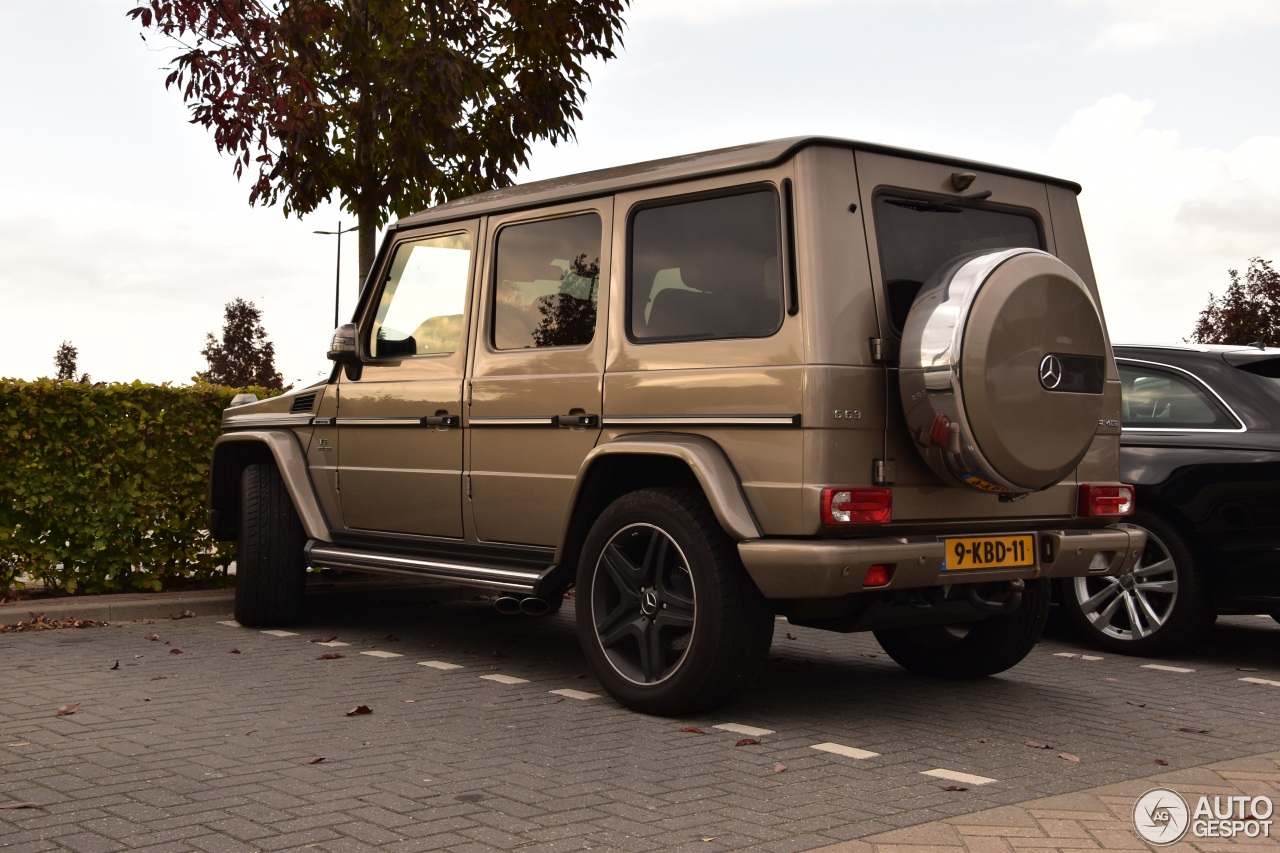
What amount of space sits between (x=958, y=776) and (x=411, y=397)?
3.66 meters

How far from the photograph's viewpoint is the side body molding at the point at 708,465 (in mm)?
5391

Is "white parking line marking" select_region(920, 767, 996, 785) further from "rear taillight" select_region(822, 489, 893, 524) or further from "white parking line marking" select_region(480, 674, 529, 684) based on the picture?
"white parking line marking" select_region(480, 674, 529, 684)

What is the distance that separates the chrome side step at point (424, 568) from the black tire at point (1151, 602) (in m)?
3.25

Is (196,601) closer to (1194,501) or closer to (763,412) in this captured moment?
(763,412)

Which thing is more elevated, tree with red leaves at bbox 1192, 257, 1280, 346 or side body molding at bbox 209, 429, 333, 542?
tree with red leaves at bbox 1192, 257, 1280, 346

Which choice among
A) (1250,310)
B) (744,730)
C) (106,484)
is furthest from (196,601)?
(1250,310)

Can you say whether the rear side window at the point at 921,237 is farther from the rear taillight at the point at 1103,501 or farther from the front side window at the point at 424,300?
the front side window at the point at 424,300

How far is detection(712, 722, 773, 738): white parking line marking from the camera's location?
5496 millimetres

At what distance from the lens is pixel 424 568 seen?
23.1 feet

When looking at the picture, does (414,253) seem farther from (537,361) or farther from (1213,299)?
(1213,299)

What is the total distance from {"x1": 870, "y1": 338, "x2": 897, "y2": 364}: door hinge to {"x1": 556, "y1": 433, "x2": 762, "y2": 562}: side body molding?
729 millimetres

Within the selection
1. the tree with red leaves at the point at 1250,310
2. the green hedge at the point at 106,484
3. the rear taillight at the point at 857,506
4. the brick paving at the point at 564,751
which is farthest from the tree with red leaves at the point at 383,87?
the tree with red leaves at the point at 1250,310

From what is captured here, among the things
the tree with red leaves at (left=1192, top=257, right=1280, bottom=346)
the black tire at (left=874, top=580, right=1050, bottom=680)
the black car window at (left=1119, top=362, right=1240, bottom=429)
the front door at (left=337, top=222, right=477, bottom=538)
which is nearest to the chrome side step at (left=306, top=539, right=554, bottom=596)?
the front door at (left=337, top=222, right=477, bottom=538)

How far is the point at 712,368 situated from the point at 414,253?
2583mm
